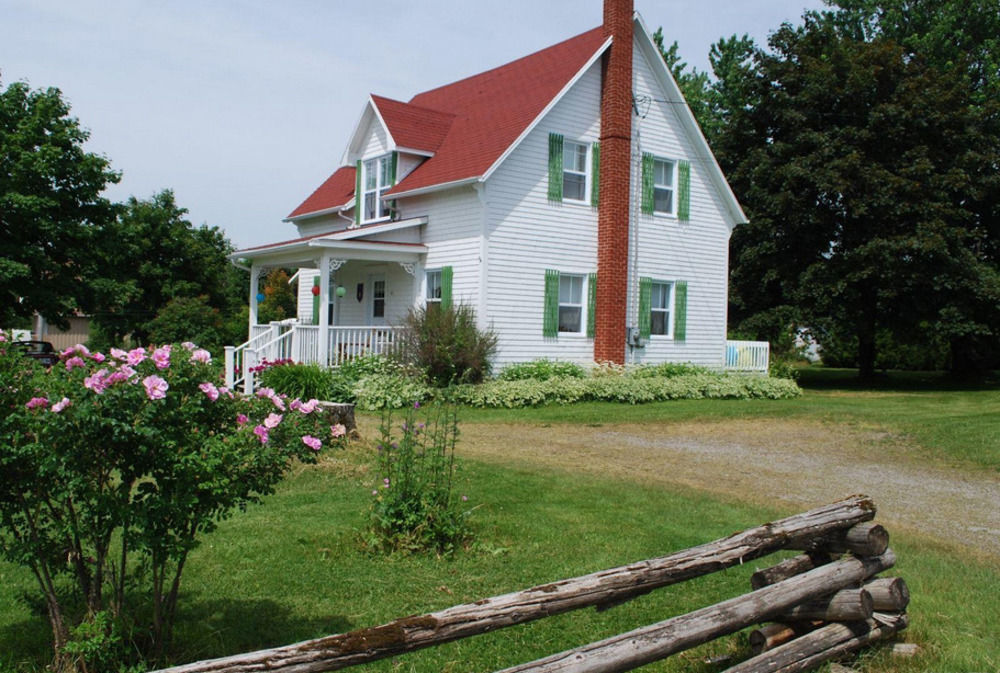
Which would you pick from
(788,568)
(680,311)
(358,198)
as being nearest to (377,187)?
(358,198)

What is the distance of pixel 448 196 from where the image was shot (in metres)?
19.6

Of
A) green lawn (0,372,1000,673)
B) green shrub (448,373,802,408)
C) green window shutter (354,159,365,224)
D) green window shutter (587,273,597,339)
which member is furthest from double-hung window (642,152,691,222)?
green lawn (0,372,1000,673)

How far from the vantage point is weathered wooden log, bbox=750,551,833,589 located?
4.59 meters

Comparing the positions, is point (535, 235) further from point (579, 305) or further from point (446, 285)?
point (446, 285)

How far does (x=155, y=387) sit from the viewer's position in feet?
11.5

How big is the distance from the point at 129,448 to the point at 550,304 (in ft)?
53.8

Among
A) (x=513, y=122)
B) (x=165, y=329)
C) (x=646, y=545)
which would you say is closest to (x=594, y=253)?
(x=513, y=122)

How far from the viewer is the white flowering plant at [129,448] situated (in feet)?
11.4

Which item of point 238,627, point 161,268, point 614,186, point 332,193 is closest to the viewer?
point 238,627

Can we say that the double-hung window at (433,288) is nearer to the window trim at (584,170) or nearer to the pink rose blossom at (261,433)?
the window trim at (584,170)

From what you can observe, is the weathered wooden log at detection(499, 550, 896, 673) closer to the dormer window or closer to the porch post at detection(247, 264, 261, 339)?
the dormer window

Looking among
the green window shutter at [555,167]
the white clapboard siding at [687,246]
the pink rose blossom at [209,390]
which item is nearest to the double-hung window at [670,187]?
the white clapboard siding at [687,246]

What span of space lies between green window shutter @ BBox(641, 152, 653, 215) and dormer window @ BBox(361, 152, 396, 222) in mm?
6103

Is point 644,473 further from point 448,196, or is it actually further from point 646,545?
point 448,196
